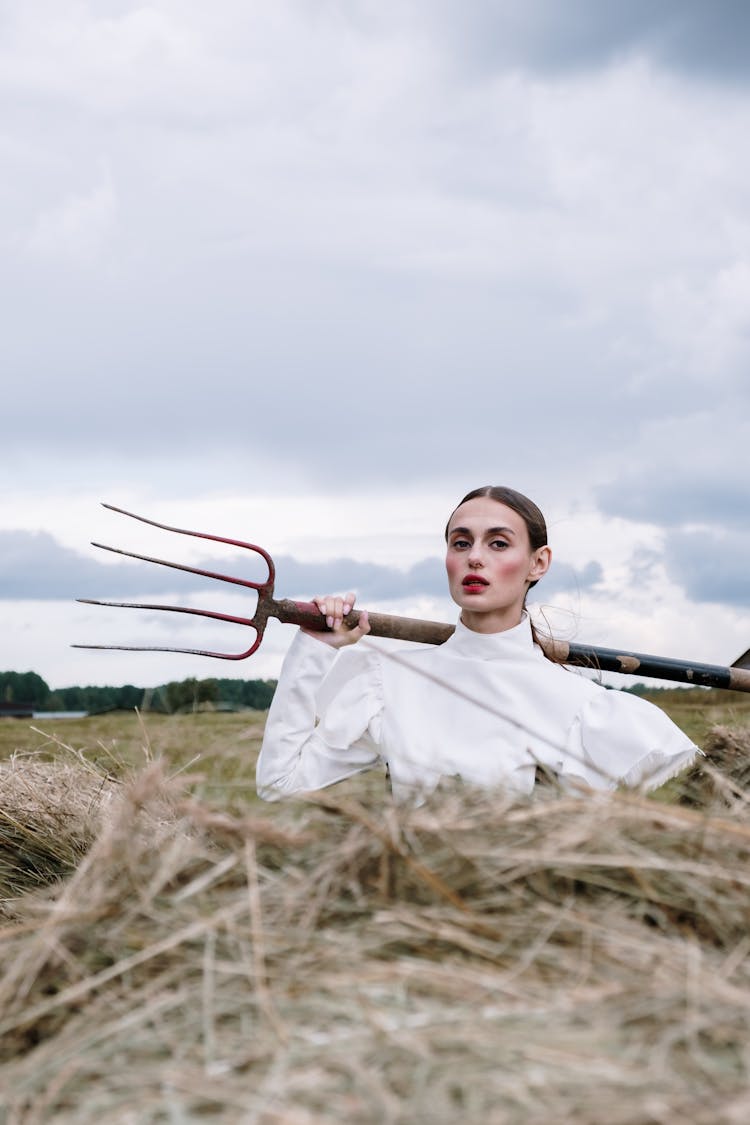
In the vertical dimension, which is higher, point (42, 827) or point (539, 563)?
point (539, 563)

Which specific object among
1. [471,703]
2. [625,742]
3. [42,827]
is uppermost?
[471,703]

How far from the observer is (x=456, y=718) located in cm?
313

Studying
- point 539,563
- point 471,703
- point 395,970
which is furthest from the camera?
point 539,563

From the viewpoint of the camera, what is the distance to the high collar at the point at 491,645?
3.28 meters

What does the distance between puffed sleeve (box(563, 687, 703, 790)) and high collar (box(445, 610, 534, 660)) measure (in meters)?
0.26

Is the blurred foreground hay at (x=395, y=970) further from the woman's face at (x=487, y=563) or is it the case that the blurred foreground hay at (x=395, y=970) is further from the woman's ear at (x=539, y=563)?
the woman's ear at (x=539, y=563)

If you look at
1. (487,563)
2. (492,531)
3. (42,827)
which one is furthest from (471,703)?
(42,827)

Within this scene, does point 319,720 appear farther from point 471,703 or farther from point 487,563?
point 487,563

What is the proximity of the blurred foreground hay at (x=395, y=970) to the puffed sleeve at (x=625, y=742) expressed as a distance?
136 cm

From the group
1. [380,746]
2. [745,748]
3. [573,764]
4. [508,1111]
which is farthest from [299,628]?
[508,1111]

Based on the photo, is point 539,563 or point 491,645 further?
point 539,563

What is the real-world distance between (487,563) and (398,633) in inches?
22.2

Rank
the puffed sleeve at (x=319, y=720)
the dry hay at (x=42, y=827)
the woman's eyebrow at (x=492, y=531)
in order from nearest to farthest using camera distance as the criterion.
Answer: the puffed sleeve at (x=319, y=720) → the woman's eyebrow at (x=492, y=531) → the dry hay at (x=42, y=827)

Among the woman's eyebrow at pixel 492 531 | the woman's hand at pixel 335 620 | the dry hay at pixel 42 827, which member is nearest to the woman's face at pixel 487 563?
the woman's eyebrow at pixel 492 531
